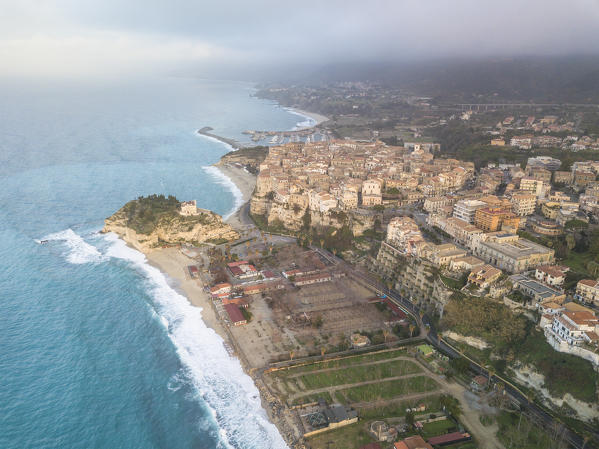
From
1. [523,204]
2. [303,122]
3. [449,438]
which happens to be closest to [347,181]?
[523,204]

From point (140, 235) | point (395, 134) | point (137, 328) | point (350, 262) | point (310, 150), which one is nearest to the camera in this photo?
point (137, 328)

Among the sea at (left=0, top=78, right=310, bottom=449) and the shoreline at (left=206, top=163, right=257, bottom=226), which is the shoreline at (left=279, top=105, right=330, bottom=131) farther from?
the sea at (left=0, top=78, right=310, bottom=449)

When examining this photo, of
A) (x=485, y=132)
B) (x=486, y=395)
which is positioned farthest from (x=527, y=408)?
(x=485, y=132)

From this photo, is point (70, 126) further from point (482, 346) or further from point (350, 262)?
point (482, 346)

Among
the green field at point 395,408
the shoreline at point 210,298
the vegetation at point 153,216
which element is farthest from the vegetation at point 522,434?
the vegetation at point 153,216

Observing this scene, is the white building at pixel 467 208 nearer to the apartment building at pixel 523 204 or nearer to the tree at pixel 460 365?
the apartment building at pixel 523 204

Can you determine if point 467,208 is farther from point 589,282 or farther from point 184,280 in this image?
point 184,280
